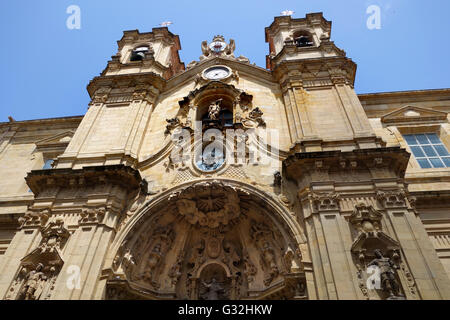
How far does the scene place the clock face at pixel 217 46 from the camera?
2086cm

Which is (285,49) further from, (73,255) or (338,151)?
(73,255)

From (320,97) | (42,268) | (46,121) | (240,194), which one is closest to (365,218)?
(240,194)

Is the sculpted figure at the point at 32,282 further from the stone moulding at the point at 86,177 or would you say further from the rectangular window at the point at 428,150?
the rectangular window at the point at 428,150

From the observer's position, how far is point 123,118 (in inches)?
579

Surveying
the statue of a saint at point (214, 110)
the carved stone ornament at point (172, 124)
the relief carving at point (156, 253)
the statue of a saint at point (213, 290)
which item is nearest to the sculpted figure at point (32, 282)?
the relief carving at point (156, 253)

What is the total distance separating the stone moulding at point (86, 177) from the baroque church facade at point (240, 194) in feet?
0.16

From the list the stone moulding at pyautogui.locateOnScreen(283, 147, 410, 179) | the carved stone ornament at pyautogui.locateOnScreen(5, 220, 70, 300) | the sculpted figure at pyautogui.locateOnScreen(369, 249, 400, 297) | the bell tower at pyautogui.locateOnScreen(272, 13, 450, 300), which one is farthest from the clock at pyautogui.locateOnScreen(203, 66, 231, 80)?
the sculpted figure at pyautogui.locateOnScreen(369, 249, 400, 297)

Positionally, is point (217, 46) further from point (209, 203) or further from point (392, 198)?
point (392, 198)

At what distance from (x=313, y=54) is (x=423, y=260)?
1188 centimetres

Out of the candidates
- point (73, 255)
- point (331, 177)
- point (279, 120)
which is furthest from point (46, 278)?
point (279, 120)

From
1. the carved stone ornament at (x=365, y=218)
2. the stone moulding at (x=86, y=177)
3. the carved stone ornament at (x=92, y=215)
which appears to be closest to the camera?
the carved stone ornament at (x=365, y=218)

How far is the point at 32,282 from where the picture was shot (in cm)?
902

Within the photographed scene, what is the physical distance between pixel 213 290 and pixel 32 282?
17.8ft

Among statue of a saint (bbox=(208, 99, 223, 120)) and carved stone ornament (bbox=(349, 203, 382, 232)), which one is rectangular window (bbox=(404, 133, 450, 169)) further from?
statue of a saint (bbox=(208, 99, 223, 120))
